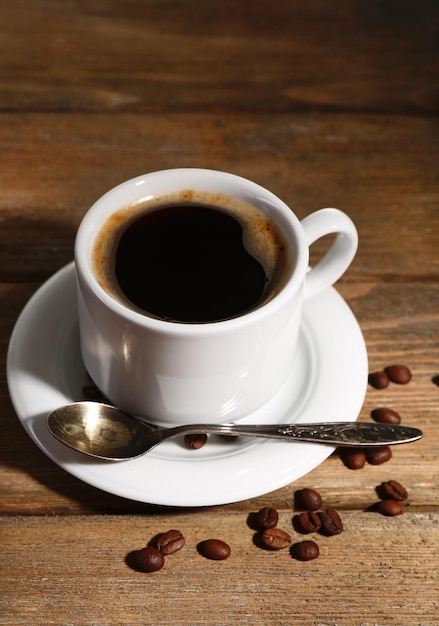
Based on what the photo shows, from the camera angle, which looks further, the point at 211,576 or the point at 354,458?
the point at 354,458

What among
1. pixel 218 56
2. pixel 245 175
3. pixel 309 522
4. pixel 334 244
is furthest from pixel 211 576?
pixel 218 56

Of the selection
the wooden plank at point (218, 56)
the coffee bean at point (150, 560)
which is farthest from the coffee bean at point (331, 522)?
the wooden plank at point (218, 56)

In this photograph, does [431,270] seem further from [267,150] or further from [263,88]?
[263,88]

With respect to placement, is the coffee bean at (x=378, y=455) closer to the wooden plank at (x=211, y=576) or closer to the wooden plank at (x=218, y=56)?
the wooden plank at (x=211, y=576)

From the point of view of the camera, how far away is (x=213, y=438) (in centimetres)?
109

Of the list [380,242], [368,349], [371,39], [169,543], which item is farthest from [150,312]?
[371,39]

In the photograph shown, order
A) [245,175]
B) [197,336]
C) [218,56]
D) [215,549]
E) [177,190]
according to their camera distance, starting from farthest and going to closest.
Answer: [218,56] → [245,175] → [177,190] → [215,549] → [197,336]

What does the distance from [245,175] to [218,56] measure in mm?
464

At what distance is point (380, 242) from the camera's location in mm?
1543

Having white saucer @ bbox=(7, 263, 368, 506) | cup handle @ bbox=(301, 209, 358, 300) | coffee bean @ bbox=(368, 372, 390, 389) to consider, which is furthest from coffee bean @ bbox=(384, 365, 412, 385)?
cup handle @ bbox=(301, 209, 358, 300)

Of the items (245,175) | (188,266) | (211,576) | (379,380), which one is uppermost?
(188,266)

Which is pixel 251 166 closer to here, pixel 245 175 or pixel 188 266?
pixel 245 175

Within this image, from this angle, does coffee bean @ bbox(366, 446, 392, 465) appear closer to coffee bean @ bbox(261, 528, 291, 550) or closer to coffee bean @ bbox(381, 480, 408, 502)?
coffee bean @ bbox(381, 480, 408, 502)

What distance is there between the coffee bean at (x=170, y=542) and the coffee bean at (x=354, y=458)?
282mm
